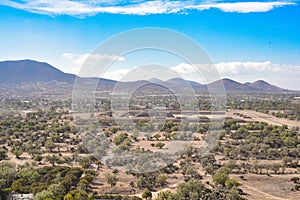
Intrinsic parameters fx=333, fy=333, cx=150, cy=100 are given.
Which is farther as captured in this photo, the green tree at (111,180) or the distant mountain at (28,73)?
the distant mountain at (28,73)

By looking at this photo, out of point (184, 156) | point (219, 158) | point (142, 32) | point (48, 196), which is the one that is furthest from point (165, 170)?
point (142, 32)

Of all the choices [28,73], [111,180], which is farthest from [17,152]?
[28,73]

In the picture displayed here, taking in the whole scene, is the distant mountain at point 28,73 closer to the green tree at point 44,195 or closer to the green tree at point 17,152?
the green tree at point 17,152

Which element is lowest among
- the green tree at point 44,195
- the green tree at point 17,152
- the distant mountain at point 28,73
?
the green tree at point 17,152

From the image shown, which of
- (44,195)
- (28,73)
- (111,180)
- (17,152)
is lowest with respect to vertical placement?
(17,152)

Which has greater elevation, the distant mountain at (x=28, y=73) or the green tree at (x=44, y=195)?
the distant mountain at (x=28, y=73)

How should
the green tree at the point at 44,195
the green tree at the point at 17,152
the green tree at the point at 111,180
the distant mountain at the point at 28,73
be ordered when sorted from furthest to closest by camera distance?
the distant mountain at the point at 28,73 → the green tree at the point at 17,152 → the green tree at the point at 111,180 → the green tree at the point at 44,195

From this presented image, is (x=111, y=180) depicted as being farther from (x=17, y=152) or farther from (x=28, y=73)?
(x=28, y=73)

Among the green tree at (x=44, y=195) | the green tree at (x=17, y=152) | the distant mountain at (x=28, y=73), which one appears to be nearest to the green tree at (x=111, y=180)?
the green tree at (x=44, y=195)

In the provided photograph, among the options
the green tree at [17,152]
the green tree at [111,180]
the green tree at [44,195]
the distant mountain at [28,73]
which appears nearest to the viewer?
the green tree at [44,195]
